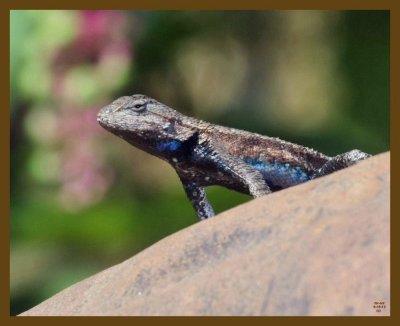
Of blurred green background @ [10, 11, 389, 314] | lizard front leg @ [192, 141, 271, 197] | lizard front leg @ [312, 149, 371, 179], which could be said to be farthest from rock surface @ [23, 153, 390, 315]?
blurred green background @ [10, 11, 389, 314]

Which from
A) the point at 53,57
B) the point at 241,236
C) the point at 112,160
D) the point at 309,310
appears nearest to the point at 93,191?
the point at 112,160

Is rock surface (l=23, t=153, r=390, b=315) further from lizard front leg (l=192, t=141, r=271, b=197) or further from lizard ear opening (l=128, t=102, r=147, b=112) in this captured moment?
lizard ear opening (l=128, t=102, r=147, b=112)

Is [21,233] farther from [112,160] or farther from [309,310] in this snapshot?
[309,310]

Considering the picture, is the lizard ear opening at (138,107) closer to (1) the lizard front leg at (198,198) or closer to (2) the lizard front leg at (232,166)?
(2) the lizard front leg at (232,166)

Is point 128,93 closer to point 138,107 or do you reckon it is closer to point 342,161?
point 138,107

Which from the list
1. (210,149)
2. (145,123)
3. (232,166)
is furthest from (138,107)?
(232,166)

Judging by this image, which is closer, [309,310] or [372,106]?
[309,310]

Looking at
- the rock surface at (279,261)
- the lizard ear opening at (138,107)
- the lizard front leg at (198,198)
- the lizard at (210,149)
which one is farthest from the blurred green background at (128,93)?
the rock surface at (279,261)
